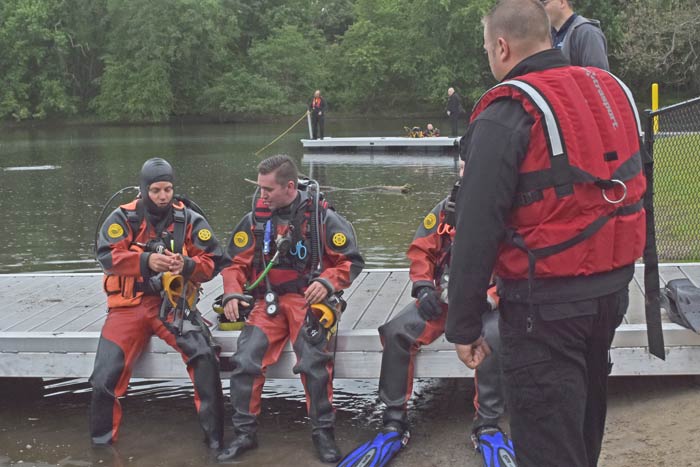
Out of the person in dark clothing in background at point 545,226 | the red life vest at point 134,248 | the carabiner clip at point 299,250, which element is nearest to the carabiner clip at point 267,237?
the carabiner clip at point 299,250

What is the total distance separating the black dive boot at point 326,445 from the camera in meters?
4.73

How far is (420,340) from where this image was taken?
4934 mm

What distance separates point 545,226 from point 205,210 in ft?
41.8

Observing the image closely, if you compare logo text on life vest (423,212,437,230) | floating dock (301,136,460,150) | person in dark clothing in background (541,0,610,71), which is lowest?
floating dock (301,136,460,150)

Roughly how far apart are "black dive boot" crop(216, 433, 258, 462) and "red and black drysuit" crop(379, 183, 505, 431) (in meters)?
0.74

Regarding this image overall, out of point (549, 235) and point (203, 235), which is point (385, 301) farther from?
point (549, 235)

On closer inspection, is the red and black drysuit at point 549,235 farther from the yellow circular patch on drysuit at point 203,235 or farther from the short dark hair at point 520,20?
the yellow circular patch on drysuit at point 203,235

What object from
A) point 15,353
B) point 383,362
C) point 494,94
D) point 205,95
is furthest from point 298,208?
point 205,95

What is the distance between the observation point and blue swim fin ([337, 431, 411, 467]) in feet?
14.9

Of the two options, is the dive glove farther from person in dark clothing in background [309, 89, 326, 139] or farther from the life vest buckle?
person in dark clothing in background [309, 89, 326, 139]

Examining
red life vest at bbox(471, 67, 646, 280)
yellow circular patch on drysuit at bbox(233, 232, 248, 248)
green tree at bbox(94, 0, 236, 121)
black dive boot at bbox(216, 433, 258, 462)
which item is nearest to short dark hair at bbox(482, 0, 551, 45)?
red life vest at bbox(471, 67, 646, 280)

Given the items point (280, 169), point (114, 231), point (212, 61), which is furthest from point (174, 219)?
point (212, 61)

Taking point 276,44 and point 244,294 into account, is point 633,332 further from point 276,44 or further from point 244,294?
point 276,44

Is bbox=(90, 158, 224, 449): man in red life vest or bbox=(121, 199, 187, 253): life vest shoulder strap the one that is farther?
bbox=(121, 199, 187, 253): life vest shoulder strap
